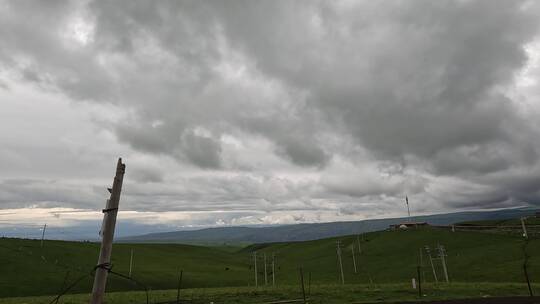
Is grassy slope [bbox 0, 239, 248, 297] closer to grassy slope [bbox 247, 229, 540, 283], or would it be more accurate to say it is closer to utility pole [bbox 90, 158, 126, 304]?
grassy slope [bbox 247, 229, 540, 283]

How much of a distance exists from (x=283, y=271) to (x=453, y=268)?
226 feet

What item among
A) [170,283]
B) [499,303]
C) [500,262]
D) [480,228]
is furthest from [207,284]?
[480,228]

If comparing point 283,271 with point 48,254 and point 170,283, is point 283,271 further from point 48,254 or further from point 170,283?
point 48,254

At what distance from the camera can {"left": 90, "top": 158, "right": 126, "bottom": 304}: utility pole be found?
11.3 meters

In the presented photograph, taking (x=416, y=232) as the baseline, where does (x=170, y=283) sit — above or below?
below

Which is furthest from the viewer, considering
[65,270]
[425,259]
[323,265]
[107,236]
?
[323,265]

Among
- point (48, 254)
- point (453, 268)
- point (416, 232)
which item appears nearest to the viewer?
point (453, 268)

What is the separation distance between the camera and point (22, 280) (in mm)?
104562

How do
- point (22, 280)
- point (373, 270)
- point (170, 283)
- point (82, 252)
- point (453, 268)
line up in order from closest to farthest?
1. point (22, 280)
2. point (453, 268)
3. point (170, 283)
4. point (373, 270)
5. point (82, 252)

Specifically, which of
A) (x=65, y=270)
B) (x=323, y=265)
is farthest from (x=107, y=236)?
(x=323, y=265)

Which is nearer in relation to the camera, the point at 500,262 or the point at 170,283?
the point at 500,262

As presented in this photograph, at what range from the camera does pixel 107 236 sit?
11477 millimetres

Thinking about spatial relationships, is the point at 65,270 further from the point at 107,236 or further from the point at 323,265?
the point at 107,236

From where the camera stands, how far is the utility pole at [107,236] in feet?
37.1
